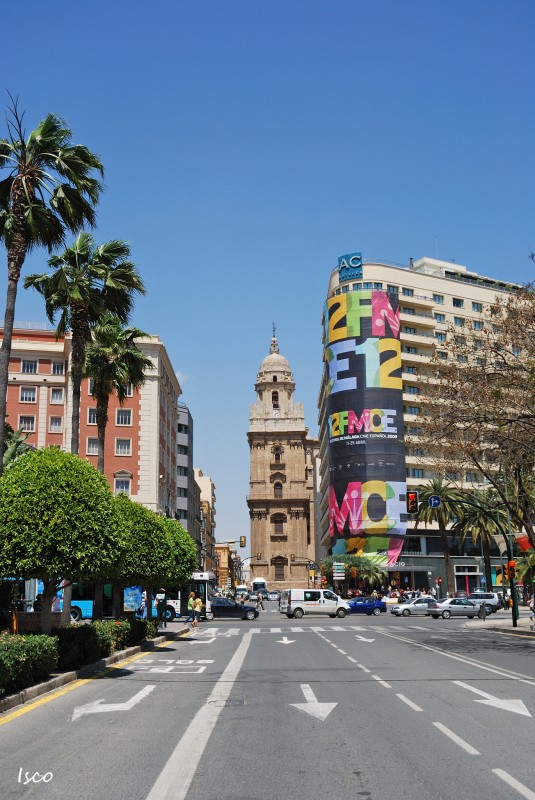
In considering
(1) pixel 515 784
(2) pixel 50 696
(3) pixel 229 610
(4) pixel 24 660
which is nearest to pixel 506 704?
(1) pixel 515 784

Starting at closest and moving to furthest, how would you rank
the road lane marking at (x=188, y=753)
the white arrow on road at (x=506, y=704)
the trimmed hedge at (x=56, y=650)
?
the road lane marking at (x=188, y=753) < the white arrow on road at (x=506, y=704) < the trimmed hedge at (x=56, y=650)

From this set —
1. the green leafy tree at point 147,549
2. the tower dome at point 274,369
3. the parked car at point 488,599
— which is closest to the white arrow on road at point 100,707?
the green leafy tree at point 147,549

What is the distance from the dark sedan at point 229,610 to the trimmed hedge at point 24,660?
39.0 m

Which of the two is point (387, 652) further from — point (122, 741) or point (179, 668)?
point (122, 741)

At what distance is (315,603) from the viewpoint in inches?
2192

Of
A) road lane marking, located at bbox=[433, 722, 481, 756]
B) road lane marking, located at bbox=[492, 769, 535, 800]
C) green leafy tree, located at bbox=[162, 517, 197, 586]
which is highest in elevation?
green leafy tree, located at bbox=[162, 517, 197, 586]

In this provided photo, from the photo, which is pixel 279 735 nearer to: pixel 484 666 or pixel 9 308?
pixel 484 666

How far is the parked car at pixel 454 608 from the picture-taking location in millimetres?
53312

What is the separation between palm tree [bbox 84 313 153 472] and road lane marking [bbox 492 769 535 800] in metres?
22.5

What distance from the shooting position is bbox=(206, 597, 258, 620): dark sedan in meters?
53.3

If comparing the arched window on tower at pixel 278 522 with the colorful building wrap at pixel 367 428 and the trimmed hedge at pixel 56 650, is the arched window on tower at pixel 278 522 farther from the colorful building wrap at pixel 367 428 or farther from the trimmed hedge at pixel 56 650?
the trimmed hedge at pixel 56 650

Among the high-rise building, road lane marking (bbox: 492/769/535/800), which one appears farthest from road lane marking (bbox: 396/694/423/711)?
the high-rise building

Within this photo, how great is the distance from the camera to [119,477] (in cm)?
5725

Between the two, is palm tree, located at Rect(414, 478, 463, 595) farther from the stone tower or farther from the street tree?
the stone tower
